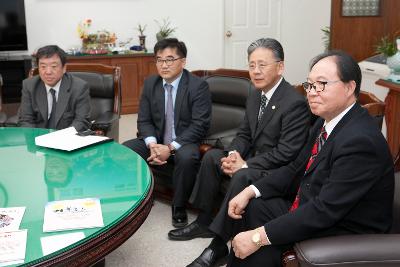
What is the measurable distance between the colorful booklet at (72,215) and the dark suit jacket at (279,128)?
3.60 feet

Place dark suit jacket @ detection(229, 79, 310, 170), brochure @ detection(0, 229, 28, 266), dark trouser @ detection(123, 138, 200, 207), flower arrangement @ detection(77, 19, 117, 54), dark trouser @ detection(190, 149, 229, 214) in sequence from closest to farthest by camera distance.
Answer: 1. brochure @ detection(0, 229, 28, 266)
2. dark suit jacket @ detection(229, 79, 310, 170)
3. dark trouser @ detection(190, 149, 229, 214)
4. dark trouser @ detection(123, 138, 200, 207)
5. flower arrangement @ detection(77, 19, 117, 54)

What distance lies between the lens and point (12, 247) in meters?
1.29

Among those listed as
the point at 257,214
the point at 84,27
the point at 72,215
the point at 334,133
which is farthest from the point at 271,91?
the point at 84,27

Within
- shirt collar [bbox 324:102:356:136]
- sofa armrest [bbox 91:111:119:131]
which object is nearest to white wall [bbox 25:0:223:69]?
sofa armrest [bbox 91:111:119:131]

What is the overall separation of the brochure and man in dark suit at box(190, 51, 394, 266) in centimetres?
80

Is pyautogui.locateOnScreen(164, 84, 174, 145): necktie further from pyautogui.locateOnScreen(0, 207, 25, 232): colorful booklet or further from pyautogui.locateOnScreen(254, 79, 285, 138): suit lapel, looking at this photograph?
pyautogui.locateOnScreen(0, 207, 25, 232): colorful booklet

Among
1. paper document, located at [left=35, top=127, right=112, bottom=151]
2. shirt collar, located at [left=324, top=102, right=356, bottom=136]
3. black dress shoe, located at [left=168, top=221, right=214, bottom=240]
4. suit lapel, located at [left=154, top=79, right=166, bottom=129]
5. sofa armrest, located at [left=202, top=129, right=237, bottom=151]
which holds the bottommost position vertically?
black dress shoe, located at [left=168, top=221, right=214, bottom=240]

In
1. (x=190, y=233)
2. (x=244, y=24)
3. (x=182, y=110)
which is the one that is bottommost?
(x=190, y=233)

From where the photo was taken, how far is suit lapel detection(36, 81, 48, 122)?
3039mm

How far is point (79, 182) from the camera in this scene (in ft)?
5.87

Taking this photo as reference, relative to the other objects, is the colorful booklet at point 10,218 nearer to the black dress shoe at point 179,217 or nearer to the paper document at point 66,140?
the paper document at point 66,140

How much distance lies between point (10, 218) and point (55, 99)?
5.62 feet

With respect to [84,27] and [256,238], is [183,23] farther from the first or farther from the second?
[256,238]

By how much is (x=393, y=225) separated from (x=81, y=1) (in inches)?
201
